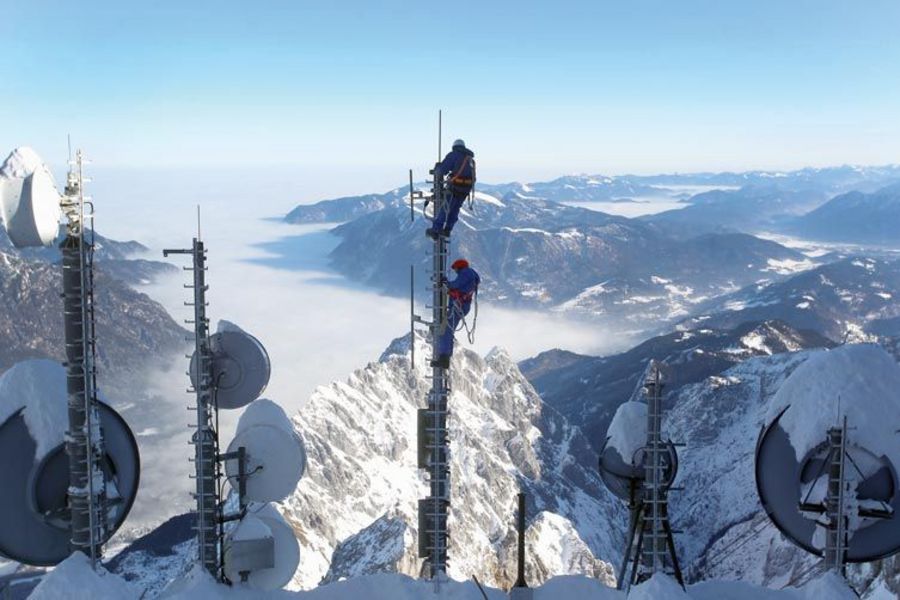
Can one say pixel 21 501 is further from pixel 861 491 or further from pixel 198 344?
pixel 861 491

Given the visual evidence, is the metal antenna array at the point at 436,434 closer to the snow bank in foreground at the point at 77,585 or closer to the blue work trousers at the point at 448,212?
the blue work trousers at the point at 448,212

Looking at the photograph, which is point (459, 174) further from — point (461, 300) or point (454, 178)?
point (461, 300)

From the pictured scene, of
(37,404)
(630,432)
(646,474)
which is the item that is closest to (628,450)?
(630,432)

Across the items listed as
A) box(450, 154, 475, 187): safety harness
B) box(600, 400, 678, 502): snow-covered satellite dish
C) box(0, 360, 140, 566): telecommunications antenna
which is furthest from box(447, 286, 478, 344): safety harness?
box(0, 360, 140, 566): telecommunications antenna

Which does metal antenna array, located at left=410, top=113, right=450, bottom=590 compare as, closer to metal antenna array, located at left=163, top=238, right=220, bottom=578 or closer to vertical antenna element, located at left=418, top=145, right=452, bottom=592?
vertical antenna element, located at left=418, top=145, right=452, bottom=592

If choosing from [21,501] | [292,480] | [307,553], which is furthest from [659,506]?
[307,553]

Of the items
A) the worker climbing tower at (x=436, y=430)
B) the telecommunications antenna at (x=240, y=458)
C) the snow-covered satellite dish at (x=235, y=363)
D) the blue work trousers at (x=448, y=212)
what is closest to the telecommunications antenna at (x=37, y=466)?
the telecommunications antenna at (x=240, y=458)
